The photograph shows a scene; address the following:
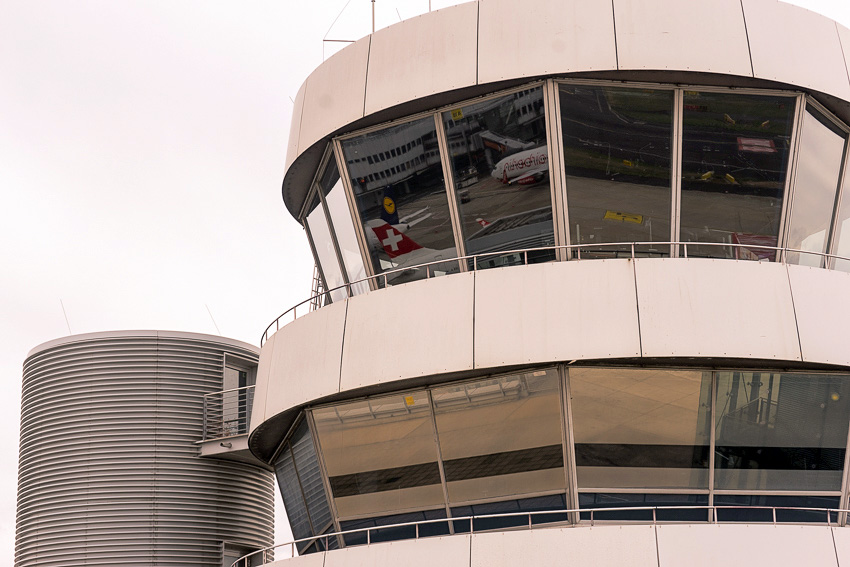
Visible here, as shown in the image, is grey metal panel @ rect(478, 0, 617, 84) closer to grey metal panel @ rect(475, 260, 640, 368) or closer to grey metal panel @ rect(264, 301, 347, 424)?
grey metal panel @ rect(475, 260, 640, 368)

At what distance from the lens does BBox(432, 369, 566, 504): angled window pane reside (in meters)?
17.0

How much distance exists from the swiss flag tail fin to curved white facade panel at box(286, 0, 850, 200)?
1896 mm

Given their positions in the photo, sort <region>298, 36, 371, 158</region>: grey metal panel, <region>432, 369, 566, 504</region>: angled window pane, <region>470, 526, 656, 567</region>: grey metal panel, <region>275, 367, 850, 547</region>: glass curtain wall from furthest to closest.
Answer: <region>298, 36, 371, 158</region>: grey metal panel → <region>432, 369, 566, 504</region>: angled window pane → <region>275, 367, 850, 547</region>: glass curtain wall → <region>470, 526, 656, 567</region>: grey metal panel

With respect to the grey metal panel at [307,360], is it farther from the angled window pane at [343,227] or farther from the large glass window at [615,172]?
the large glass window at [615,172]

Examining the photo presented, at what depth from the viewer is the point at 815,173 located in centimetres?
1814

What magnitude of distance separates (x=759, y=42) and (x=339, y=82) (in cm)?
691

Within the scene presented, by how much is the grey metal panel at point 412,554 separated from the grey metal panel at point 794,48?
845cm

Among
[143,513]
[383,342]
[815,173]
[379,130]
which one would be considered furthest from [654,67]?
[143,513]

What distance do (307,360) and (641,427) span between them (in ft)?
17.9

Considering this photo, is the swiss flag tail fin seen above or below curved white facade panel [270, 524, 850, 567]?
above

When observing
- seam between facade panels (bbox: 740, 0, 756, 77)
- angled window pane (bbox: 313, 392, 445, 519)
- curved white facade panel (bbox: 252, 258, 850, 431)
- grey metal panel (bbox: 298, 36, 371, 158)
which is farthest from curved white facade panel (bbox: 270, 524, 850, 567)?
grey metal panel (bbox: 298, 36, 371, 158)

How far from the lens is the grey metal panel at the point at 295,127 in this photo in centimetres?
2028

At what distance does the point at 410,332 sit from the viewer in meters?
17.5

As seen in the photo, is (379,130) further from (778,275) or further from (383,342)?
(778,275)
